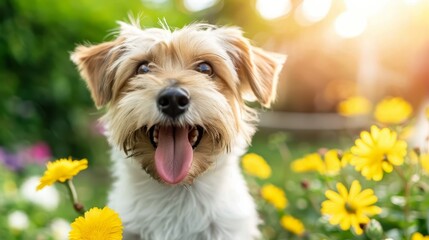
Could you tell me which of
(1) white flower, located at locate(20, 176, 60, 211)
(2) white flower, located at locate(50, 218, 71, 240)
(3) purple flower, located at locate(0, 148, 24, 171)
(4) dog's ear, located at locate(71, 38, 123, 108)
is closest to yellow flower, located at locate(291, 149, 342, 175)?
(4) dog's ear, located at locate(71, 38, 123, 108)

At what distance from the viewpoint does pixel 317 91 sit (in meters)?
12.5

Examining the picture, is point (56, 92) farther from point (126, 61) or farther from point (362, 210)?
point (362, 210)

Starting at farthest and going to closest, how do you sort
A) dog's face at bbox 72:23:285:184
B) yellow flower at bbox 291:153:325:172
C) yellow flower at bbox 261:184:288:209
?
yellow flower at bbox 261:184:288:209, yellow flower at bbox 291:153:325:172, dog's face at bbox 72:23:285:184

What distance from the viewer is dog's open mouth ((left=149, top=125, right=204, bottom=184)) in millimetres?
2854

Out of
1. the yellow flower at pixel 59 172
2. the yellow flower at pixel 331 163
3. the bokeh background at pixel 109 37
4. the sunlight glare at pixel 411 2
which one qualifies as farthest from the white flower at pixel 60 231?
the sunlight glare at pixel 411 2

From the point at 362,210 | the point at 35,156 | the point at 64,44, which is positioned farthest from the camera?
the point at 64,44

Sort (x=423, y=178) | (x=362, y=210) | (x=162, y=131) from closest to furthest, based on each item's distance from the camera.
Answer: (x=362, y=210), (x=162, y=131), (x=423, y=178)

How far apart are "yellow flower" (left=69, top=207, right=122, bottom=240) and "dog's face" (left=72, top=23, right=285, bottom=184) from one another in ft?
1.58

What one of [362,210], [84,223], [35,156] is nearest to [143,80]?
[84,223]

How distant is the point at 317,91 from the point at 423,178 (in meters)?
8.94

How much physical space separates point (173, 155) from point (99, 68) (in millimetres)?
805

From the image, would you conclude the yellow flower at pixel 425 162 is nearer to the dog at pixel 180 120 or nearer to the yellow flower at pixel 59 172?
the dog at pixel 180 120

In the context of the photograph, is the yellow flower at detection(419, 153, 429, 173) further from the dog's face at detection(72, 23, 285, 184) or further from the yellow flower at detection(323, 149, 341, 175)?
the dog's face at detection(72, 23, 285, 184)

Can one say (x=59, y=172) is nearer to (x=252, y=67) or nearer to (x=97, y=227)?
(x=97, y=227)
